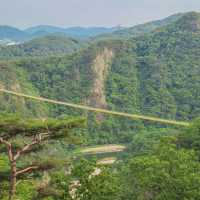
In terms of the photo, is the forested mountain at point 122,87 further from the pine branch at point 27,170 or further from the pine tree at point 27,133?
the pine tree at point 27,133

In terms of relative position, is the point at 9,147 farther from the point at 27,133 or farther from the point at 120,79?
the point at 120,79

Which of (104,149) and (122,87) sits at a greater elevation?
(122,87)

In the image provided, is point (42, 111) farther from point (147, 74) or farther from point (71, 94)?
point (147, 74)

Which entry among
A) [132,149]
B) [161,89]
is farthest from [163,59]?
[132,149]

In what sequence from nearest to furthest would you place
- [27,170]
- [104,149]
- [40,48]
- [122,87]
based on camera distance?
[27,170], [104,149], [122,87], [40,48]

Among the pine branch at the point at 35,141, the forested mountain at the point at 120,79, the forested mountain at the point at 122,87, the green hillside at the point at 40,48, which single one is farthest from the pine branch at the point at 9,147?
the green hillside at the point at 40,48

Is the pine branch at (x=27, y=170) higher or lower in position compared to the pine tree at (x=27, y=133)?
lower

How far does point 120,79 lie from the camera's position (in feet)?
278

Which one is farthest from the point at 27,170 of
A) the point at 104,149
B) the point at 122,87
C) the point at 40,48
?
the point at 40,48

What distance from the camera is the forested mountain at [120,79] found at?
74750mm

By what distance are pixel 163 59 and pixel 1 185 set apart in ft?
241

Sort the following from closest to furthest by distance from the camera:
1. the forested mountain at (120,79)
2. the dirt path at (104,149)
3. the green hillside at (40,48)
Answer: the dirt path at (104,149), the forested mountain at (120,79), the green hillside at (40,48)

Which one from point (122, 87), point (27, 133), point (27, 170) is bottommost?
point (122, 87)

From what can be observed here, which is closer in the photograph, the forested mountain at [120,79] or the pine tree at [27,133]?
the pine tree at [27,133]
